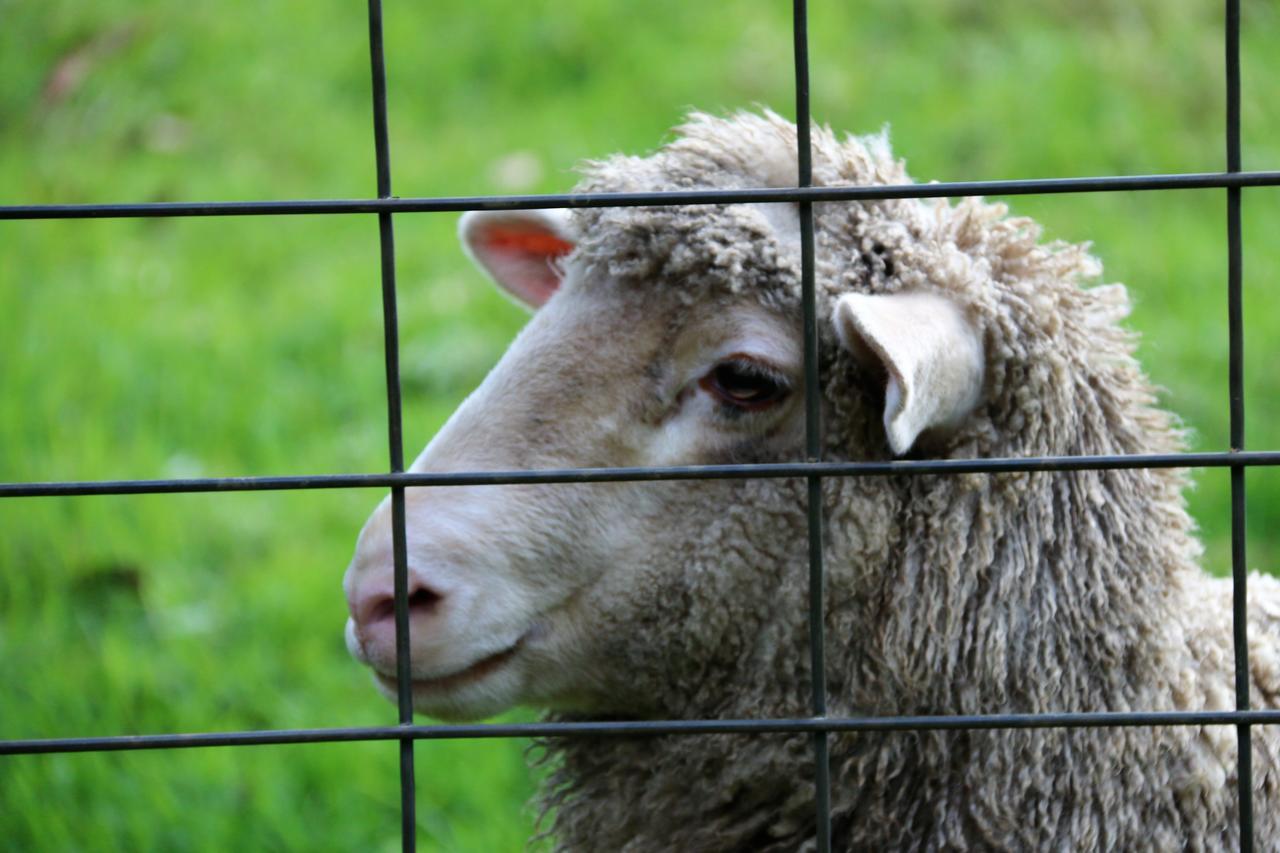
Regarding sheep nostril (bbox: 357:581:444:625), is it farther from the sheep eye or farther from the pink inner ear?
the pink inner ear

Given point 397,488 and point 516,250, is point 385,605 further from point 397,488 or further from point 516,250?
point 516,250

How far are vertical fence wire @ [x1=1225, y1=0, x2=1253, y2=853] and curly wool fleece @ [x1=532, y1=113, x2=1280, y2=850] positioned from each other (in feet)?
1.11

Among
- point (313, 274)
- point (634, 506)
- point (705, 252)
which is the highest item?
point (313, 274)

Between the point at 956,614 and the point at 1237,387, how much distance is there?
1.88 feet

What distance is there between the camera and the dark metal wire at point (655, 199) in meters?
1.55

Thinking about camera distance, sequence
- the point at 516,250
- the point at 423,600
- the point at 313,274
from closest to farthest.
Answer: the point at 423,600 → the point at 516,250 → the point at 313,274

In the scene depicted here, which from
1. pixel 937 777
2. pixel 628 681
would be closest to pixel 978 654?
pixel 937 777

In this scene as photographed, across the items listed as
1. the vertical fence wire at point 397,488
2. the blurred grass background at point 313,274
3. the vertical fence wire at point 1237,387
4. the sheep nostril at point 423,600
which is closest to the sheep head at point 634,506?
the sheep nostril at point 423,600

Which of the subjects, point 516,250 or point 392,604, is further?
point 516,250

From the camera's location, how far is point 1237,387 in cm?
163

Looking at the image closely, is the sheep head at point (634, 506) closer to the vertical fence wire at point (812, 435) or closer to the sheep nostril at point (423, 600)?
the sheep nostril at point (423, 600)

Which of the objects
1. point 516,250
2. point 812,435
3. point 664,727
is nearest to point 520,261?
point 516,250

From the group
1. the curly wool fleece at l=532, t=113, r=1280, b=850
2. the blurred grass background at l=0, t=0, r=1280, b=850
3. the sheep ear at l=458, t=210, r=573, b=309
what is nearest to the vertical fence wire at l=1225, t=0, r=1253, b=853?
the curly wool fleece at l=532, t=113, r=1280, b=850

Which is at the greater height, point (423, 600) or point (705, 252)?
point (705, 252)
